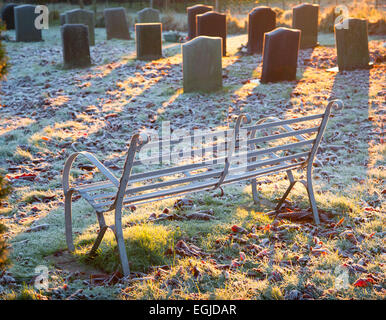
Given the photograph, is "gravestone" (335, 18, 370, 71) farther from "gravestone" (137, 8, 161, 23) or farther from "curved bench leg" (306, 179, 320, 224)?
"gravestone" (137, 8, 161, 23)

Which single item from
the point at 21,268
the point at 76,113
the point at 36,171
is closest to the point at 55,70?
the point at 76,113

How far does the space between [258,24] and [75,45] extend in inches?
214

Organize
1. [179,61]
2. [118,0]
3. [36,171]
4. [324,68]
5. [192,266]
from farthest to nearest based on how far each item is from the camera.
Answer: [118,0], [179,61], [324,68], [36,171], [192,266]

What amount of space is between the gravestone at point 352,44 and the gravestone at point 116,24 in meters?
9.62

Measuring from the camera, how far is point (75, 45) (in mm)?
11547

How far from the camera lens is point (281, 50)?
9.51m

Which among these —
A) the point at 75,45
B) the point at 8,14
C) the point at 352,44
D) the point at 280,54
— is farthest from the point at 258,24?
the point at 8,14

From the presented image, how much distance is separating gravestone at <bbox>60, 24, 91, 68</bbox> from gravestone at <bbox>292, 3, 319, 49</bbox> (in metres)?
6.55

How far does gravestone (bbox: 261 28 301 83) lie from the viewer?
936cm

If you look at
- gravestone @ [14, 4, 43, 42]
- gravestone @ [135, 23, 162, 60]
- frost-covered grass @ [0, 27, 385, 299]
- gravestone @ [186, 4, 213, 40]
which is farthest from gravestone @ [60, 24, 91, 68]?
gravestone @ [14, 4, 43, 42]

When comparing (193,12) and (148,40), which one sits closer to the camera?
(148,40)

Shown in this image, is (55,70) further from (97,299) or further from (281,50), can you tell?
(97,299)

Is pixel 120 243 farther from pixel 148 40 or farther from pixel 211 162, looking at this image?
pixel 148 40

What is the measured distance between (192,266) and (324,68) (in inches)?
366
